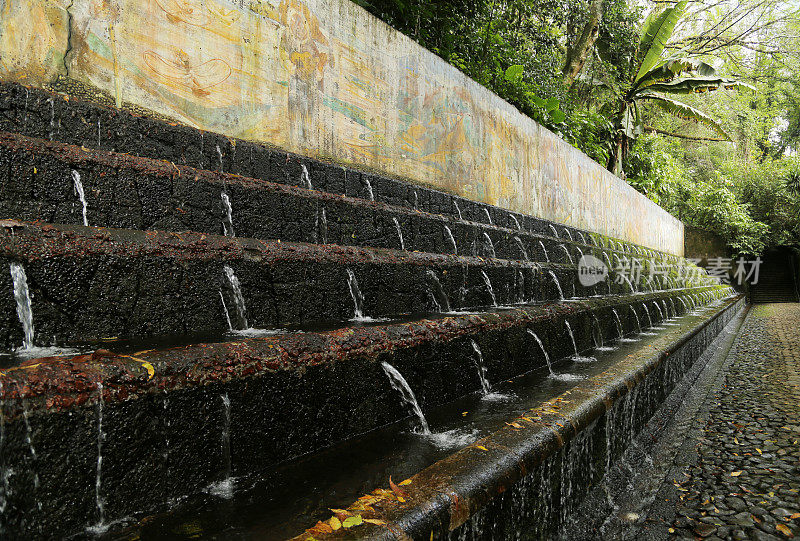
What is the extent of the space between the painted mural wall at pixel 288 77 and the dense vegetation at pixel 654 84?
2.50 meters

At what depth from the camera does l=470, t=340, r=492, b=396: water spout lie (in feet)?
8.29

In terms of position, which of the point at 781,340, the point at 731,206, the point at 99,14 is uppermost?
the point at 731,206

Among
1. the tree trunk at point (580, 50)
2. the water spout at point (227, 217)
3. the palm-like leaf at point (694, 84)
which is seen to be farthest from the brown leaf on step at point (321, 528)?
the palm-like leaf at point (694, 84)

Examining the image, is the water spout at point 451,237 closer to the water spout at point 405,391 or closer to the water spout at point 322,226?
the water spout at point 322,226

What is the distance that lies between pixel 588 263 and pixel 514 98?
4365 mm

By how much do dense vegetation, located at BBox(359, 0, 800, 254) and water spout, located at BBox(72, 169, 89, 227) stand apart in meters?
6.75

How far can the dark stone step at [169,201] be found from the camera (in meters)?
1.94

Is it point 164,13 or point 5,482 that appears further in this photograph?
point 164,13

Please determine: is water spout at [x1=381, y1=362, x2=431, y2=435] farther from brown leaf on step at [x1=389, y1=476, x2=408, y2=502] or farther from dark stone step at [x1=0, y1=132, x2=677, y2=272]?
dark stone step at [x1=0, y1=132, x2=677, y2=272]

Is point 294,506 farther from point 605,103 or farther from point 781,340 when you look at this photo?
point 605,103

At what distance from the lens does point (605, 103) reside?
614 inches

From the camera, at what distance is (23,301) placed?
4.89ft

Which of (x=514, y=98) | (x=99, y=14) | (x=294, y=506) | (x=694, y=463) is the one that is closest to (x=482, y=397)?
(x=294, y=506)

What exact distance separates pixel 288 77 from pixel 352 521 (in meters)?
3.97
